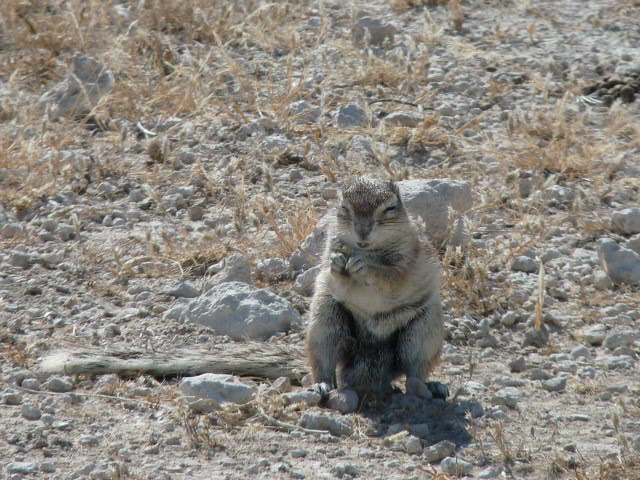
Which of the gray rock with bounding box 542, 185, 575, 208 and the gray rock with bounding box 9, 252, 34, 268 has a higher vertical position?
the gray rock with bounding box 9, 252, 34, 268

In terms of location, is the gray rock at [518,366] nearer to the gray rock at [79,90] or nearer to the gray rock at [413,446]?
the gray rock at [413,446]

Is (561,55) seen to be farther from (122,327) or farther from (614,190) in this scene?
(122,327)

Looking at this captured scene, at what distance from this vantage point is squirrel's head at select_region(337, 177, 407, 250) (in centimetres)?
506

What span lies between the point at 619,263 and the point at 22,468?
379 cm

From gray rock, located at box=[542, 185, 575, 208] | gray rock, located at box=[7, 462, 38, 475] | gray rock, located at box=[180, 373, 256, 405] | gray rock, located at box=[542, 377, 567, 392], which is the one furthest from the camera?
gray rock, located at box=[542, 185, 575, 208]

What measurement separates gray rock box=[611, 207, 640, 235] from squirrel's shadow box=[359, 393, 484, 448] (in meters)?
2.38

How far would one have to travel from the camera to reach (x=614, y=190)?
723cm

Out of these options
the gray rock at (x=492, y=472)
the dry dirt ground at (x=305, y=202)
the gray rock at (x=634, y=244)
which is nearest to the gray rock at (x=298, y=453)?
the dry dirt ground at (x=305, y=202)

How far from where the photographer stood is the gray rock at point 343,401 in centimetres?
489

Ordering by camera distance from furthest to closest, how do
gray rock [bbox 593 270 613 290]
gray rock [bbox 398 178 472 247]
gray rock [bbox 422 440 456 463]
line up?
gray rock [bbox 398 178 472 247] < gray rock [bbox 593 270 613 290] < gray rock [bbox 422 440 456 463]

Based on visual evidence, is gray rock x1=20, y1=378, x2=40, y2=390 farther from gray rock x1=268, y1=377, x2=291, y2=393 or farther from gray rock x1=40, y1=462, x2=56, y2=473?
gray rock x1=268, y1=377, x2=291, y2=393

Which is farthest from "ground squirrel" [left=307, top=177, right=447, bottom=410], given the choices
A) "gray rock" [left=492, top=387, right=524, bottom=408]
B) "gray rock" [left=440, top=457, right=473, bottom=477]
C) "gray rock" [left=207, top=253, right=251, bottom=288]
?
"gray rock" [left=207, top=253, right=251, bottom=288]

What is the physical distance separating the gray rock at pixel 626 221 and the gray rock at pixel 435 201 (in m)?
0.99

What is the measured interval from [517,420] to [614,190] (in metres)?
2.91
